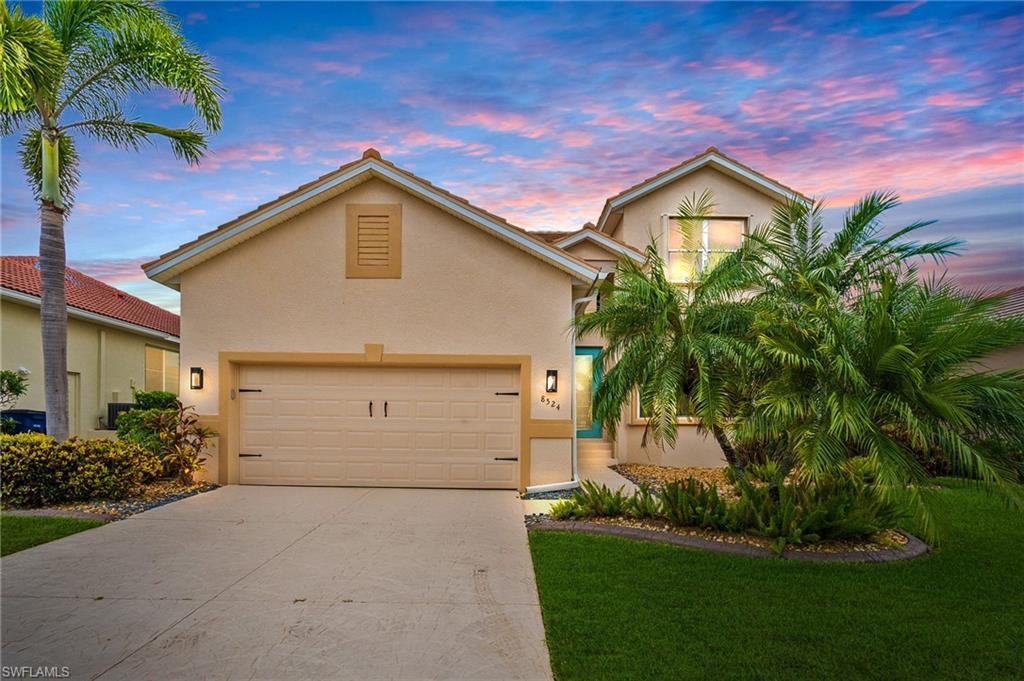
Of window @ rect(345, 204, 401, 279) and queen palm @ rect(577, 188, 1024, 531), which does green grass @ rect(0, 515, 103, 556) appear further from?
queen palm @ rect(577, 188, 1024, 531)

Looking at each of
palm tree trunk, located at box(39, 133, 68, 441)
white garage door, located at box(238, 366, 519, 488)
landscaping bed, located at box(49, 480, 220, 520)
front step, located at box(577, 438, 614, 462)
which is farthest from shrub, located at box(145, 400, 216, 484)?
front step, located at box(577, 438, 614, 462)

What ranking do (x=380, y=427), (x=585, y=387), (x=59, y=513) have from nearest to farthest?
(x=59, y=513) < (x=380, y=427) < (x=585, y=387)

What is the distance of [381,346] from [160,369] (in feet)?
47.7

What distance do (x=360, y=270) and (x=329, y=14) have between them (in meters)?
5.17

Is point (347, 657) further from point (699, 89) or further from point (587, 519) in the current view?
point (699, 89)

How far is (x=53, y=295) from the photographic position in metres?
10.2

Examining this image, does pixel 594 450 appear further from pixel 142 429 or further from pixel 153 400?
pixel 153 400

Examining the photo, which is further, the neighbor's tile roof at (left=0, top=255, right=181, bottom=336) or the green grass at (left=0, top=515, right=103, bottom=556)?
the neighbor's tile roof at (left=0, top=255, right=181, bottom=336)

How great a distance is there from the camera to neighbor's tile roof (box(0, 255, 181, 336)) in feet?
50.5

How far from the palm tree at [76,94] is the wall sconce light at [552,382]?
7.83 m

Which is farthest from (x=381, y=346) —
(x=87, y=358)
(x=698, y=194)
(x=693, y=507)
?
(x=87, y=358)

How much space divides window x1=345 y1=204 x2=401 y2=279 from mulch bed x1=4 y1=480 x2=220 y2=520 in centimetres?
440

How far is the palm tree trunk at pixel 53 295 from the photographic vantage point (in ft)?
33.3

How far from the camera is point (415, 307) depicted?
1085 centimetres
